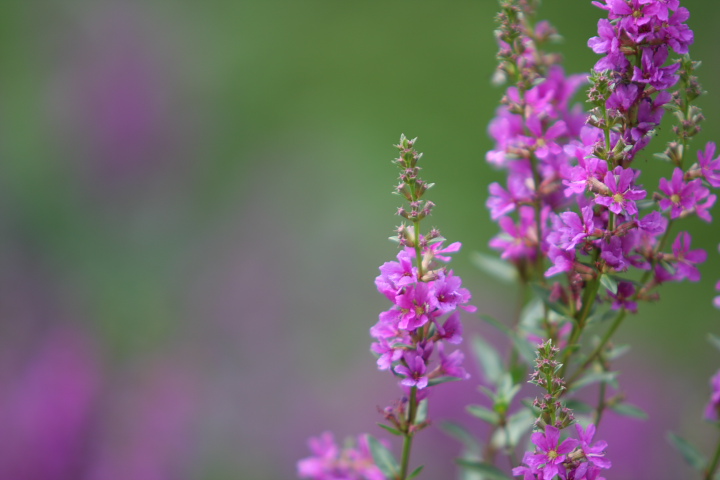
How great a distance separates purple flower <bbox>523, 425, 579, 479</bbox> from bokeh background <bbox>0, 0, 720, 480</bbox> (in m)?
1.29

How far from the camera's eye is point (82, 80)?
454cm

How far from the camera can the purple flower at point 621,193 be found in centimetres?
114

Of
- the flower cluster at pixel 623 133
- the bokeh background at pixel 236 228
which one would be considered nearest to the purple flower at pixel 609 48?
the flower cluster at pixel 623 133

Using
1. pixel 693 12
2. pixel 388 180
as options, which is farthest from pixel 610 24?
pixel 693 12

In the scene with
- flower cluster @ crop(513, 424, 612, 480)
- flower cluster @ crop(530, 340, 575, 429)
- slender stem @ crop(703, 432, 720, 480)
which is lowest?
flower cluster @ crop(513, 424, 612, 480)

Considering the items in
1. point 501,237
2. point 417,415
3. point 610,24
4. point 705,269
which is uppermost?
point 705,269

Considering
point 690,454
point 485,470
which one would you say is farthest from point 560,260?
point 690,454

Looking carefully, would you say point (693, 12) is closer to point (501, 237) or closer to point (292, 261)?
point (292, 261)

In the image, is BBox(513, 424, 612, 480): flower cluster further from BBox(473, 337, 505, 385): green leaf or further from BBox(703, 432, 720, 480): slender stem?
BBox(473, 337, 505, 385): green leaf

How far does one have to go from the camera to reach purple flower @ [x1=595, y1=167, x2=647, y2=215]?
1142mm

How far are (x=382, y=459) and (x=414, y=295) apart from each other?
0.40m

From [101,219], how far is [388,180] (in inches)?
80.7

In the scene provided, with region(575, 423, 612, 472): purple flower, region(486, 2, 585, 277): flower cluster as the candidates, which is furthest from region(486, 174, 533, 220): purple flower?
region(575, 423, 612, 472): purple flower

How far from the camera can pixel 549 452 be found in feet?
3.61
